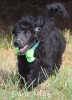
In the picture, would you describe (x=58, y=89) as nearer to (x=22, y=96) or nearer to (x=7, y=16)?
(x=22, y=96)

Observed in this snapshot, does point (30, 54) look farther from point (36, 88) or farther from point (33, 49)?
point (36, 88)

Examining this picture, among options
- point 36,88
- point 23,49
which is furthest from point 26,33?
point 36,88

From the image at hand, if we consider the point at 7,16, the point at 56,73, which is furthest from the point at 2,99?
the point at 7,16

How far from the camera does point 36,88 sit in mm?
5250

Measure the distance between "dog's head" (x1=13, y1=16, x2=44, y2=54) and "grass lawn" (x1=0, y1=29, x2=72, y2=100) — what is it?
0.44 meters

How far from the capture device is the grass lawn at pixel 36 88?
14.7ft

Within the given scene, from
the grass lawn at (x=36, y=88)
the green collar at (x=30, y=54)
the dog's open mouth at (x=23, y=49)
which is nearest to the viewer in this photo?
the grass lawn at (x=36, y=88)

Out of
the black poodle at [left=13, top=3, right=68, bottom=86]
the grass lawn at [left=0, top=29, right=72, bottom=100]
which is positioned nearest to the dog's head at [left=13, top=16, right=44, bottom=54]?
the black poodle at [left=13, top=3, right=68, bottom=86]

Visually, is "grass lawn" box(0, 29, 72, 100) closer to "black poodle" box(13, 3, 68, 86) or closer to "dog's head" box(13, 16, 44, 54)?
"black poodle" box(13, 3, 68, 86)

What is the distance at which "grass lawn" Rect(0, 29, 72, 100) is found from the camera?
4492mm

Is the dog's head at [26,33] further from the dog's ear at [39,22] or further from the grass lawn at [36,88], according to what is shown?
the grass lawn at [36,88]

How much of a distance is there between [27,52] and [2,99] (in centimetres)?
84

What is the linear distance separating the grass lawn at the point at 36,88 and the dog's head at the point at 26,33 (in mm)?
444

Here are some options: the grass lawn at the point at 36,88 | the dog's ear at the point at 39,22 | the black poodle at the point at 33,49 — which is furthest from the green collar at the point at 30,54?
the grass lawn at the point at 36,88
